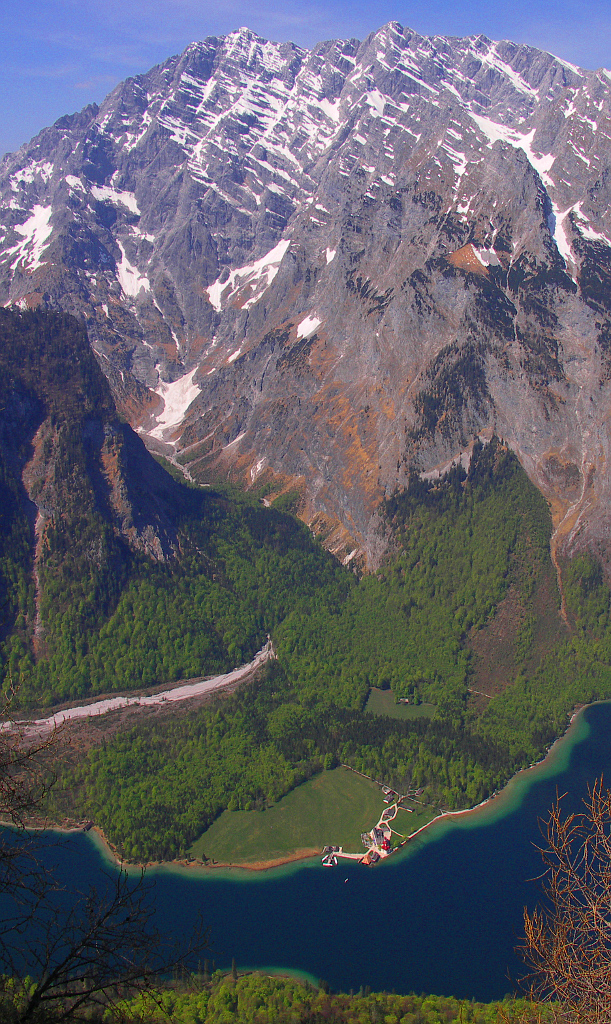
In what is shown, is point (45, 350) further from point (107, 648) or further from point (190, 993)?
point (190, 993)

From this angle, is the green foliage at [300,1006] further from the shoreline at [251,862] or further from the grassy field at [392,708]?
the grassy field at [392,708]

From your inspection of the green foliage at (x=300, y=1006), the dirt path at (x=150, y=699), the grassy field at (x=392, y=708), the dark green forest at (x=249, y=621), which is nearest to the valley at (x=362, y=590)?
the dark green forest at (x=249, y=621)

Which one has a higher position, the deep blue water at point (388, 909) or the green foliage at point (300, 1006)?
the green foliage at point (300, 1006)

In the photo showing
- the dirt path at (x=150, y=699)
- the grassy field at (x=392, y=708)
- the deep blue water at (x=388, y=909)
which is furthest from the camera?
the grassy field at (x=392, y=708)

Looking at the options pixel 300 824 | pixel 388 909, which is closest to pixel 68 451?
pixel 300 824

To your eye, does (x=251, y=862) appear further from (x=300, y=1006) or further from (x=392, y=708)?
(x=392, y=708)

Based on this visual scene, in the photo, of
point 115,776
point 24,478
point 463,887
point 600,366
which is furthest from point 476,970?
point 600,366
